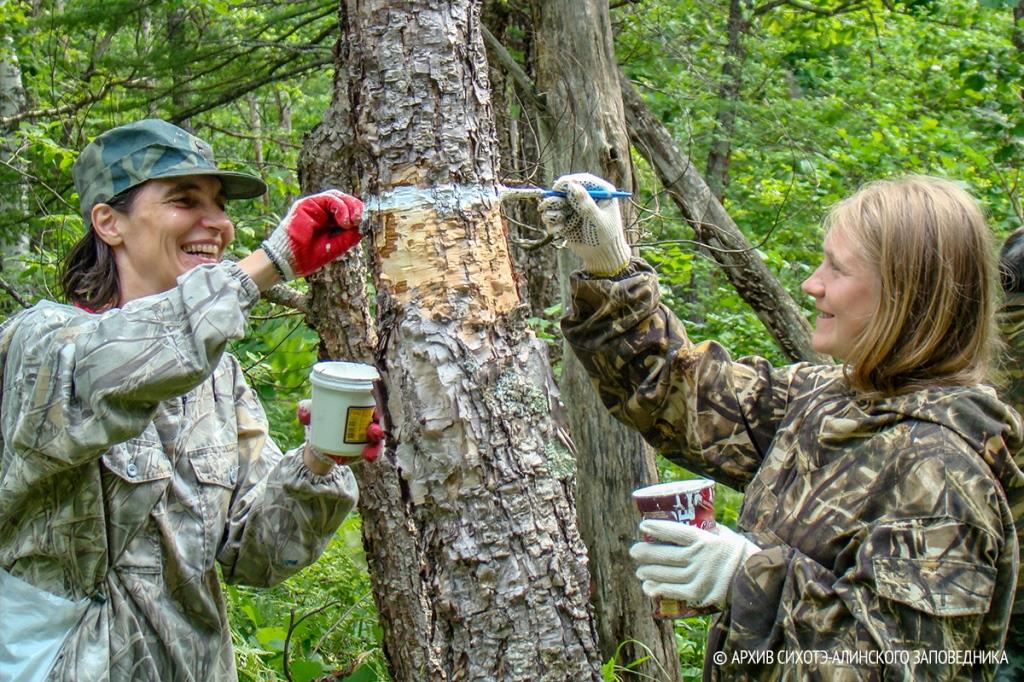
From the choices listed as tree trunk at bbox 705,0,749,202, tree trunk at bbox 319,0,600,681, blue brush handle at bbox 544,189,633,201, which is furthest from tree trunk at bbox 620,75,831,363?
tree trunk at bbox 705,0,749,202

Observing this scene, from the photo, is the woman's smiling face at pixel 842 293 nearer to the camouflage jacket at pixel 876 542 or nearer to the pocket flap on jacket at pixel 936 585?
the camouflage jacket at pixel 876 542

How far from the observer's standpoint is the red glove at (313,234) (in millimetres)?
2039

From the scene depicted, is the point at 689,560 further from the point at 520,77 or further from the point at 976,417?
the point at 520,77

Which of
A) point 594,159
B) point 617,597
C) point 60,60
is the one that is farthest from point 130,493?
point 60,60

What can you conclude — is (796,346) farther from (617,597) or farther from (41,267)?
(41,267)

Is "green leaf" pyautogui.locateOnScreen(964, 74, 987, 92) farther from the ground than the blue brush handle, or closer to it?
farther from the ground

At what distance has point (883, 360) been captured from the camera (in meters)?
1.87

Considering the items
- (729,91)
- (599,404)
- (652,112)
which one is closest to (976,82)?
(652,112)

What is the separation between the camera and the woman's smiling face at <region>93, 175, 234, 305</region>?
2305 mm

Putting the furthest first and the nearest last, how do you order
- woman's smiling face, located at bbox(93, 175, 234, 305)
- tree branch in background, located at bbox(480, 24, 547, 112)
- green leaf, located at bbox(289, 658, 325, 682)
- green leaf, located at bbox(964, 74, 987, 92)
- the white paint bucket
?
green leaf, located at bbox(964, 74, 987, 92) < green leaf, located at bbox(289, 658, 325, 682) < tree branch in background, located at bbox(480, 24, 547, 112) < woman's smiling face, located at bbox(93, 175, 234, 305) < the white paint bucket

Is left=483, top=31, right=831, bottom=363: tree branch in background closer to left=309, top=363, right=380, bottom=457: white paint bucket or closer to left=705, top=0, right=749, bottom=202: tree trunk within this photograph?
left=309, top=363, right=380, bottom=457: white paint bucket

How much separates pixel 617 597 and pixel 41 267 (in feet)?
12.6

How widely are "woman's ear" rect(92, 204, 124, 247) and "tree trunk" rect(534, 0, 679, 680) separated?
6.59 feet

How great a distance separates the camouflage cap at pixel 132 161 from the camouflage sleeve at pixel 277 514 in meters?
0.57
